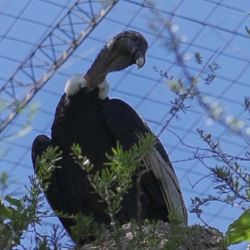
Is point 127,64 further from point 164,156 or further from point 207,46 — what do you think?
point 207,46

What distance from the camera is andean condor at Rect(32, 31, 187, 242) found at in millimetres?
5660

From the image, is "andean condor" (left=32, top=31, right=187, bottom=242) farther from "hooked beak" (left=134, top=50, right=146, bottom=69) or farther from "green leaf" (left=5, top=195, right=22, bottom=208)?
"green leaf" (left=5, top=195, right=22, bottom=208)

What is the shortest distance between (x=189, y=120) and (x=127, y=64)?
3.87m

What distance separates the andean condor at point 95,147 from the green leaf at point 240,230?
2513 millimetres

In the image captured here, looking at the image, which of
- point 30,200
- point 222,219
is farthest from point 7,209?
point 222,219

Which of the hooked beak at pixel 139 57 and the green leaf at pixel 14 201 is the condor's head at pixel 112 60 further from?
the green leaf at pixel 14 201

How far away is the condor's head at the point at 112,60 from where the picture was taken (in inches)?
238

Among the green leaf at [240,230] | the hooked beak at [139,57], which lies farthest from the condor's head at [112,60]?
the green leaf at [240,230]

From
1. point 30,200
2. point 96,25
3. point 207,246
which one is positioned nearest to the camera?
point 30,200

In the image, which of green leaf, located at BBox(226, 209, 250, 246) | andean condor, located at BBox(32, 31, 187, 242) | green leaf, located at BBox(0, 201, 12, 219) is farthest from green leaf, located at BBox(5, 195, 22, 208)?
andean condor, located at BBox(32, 31, 187, 242)

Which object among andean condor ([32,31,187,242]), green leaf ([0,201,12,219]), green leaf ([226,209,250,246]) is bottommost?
green leaf ([0,201,12,219])

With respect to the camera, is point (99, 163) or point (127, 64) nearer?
point (99, 163)

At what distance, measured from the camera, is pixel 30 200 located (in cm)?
279

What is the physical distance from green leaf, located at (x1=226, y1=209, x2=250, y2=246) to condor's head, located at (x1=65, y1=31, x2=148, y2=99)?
2.93 m
